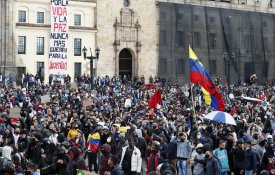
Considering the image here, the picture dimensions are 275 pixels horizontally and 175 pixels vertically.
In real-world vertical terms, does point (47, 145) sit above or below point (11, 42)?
below

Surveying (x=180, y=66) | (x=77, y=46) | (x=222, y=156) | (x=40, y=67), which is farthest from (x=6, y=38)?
(x=222, y=156)

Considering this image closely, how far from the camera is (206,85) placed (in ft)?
78.5

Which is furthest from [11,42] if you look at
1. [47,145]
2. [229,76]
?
[47,145]

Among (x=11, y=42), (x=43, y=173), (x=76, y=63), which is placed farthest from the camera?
(x=76, y=63)

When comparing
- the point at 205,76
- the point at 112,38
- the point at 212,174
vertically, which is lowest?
the point at 212,174

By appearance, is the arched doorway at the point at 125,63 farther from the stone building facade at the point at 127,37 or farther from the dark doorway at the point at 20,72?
the dark doorway at the point at 20,72

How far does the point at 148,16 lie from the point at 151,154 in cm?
4418

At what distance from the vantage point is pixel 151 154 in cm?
1608

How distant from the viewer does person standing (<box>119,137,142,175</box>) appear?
1582cm

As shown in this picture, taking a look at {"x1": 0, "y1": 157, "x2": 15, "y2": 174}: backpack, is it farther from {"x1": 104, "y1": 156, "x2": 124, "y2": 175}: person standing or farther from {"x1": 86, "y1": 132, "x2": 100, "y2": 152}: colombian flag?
{"x1": 86, "y1": 132, "x2": 100, "y2": 152}: colombian flag

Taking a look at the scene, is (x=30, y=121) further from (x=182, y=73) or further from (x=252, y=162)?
(x=182, y=73)

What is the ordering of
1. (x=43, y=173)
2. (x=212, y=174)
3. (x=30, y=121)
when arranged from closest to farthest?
(x=43, y=173), (x=212, y=174), (x=30, y=121)

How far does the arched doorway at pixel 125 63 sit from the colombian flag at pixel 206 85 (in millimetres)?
34238

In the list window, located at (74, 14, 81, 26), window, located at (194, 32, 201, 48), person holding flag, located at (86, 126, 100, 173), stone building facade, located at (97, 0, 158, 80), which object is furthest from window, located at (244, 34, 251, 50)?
person holding flag, located at (86, 126, 100, 173)
